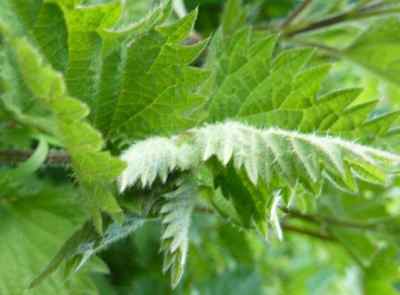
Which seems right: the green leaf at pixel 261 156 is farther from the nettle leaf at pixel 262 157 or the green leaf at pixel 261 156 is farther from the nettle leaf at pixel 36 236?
the nettle leaf at pixel 36 236

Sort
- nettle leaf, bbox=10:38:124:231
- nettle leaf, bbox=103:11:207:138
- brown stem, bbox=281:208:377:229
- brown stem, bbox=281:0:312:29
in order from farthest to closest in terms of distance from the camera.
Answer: brown stem, bbox=281:208:377:229 < brown stem, bbox=281:0:312:29 < nettle leaf, bbox=103:11:207:138 < nettle leaf, bbox=10:38:124:231

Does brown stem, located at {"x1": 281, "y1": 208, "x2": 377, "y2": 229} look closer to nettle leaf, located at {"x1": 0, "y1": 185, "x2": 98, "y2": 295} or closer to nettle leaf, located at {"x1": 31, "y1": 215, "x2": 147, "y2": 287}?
nettle leaf, located at {"x1": 0, "y1": 185, "x2": 98, "y2": 295}

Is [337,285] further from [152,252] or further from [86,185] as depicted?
[86,185]

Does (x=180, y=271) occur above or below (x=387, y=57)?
above

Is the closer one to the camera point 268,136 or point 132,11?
point 268,136

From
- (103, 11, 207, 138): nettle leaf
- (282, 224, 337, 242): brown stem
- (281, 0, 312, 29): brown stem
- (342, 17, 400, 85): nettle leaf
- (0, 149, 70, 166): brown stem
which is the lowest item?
(282, 224, 337, 242): brown stem

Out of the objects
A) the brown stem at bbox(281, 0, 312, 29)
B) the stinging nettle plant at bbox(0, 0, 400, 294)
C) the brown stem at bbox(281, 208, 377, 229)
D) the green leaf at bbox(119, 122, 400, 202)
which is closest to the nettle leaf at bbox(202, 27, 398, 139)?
the stinging nettle plant at bbox(0, 0, 400, 294)

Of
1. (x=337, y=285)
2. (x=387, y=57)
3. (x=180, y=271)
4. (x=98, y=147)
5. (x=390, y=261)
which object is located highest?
(x=98, y=147)

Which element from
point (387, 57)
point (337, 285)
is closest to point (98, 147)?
point (387, 57)

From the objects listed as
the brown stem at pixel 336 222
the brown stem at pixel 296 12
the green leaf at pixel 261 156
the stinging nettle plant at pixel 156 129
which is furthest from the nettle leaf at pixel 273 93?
the brown stem at pixel 336 222
